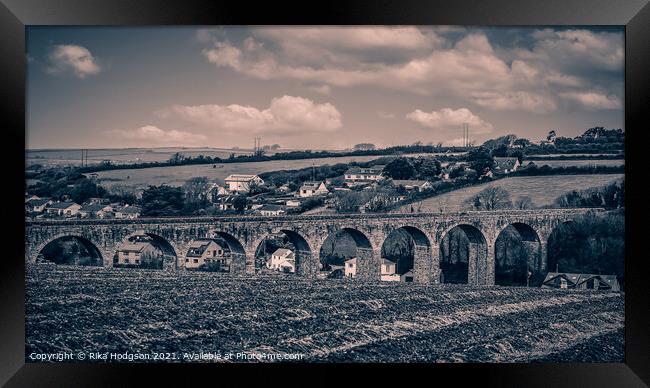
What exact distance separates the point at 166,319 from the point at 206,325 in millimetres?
864

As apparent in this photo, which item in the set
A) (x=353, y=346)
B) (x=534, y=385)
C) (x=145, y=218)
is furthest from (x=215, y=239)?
(x=534, y=385)

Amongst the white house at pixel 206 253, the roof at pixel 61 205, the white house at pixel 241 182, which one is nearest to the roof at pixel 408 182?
the white house at pixel 241 182

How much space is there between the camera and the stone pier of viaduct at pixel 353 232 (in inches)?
824

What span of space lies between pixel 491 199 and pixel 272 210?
659 cm

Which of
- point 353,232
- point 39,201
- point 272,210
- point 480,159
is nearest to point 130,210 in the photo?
point 39,201

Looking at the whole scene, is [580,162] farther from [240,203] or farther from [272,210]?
[240,203]

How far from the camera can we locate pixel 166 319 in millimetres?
16562

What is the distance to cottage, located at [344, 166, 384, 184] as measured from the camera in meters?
19.7

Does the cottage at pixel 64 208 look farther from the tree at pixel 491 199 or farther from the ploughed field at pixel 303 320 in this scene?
the tree at pixel 491 199

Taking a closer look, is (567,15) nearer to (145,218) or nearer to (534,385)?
(534,385)

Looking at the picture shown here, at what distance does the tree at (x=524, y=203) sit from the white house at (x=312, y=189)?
5.90 metres

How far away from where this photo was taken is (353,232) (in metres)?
24.2

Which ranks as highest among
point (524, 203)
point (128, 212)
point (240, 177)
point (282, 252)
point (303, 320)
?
point (240, 177)

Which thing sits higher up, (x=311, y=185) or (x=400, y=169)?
(x=400, y=169)
